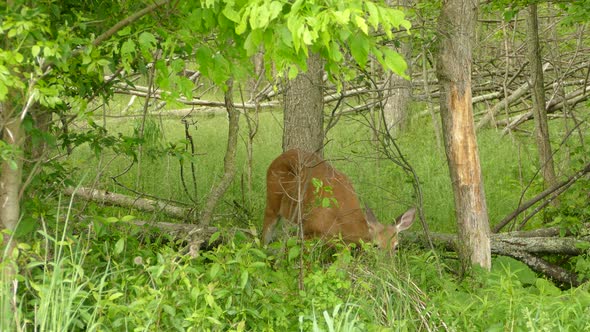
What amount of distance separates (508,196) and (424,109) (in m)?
5.69

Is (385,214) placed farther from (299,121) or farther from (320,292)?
(320,292)

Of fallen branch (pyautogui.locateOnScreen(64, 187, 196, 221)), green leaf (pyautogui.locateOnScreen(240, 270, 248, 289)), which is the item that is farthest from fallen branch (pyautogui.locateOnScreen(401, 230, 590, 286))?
green leaf (pyautogui.locateOnScreen(240, 270, 248, 289))

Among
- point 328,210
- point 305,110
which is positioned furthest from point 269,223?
point 305,110

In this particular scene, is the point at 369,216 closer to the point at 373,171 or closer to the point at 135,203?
the point at 135,203

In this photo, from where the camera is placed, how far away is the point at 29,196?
5.68 m

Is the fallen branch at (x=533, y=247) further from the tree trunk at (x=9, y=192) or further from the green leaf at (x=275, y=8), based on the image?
the green leaf at (x=275, y=8)

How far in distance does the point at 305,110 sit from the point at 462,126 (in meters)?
2.36

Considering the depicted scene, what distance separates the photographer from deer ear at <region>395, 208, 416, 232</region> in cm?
747

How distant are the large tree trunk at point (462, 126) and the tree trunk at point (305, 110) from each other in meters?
2.18

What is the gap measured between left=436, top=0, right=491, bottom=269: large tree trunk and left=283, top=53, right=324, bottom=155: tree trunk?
218 cm

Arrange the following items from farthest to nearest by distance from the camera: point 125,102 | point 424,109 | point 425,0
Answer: point 125,102, point 424,109, point 425,0

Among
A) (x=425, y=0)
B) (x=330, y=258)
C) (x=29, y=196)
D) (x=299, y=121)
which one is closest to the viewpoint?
(x=29, y=196)

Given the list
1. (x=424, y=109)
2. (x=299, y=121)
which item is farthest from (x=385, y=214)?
(x=424, y=109)

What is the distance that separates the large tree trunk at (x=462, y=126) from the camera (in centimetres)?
657
